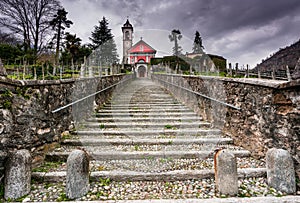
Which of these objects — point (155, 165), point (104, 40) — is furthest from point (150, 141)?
point (104, 40)

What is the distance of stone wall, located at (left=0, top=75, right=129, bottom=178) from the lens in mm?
1987

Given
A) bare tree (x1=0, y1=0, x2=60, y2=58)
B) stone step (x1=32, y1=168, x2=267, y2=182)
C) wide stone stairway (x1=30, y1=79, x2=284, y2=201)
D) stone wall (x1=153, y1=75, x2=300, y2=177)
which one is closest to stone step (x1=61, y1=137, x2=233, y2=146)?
wide stone stairway (x1=30, y1=79, x2=284, y2=201)

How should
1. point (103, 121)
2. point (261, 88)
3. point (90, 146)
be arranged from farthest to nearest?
point (103, 121)
point (90, 146)
point (261, 88)

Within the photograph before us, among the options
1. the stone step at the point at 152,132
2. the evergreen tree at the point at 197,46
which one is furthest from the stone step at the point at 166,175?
the evergreen tree at the point at 197,46

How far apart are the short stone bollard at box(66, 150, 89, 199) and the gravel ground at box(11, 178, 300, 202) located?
7cm

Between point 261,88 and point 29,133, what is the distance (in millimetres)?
2965

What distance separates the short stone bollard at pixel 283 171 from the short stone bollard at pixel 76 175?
→ 1.97 meters

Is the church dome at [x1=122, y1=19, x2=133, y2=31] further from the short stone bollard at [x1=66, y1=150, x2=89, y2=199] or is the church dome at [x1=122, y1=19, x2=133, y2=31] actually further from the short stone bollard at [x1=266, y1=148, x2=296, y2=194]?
the short stone bollard at [x1=266, y1=148, x2=296, y2=194]

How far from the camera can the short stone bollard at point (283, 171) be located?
6.20 ft

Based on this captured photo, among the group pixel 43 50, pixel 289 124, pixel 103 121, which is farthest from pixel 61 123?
pixel 43 50

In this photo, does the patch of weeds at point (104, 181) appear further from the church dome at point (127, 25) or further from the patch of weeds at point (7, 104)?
the church dome at point (127, 25)

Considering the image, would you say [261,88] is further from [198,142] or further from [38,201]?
[38,201]

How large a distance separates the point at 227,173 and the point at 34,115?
235 centimetres

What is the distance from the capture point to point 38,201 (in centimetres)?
181
